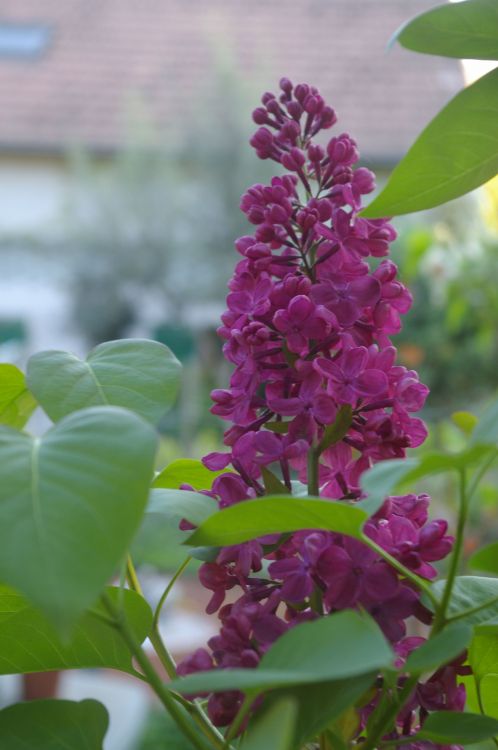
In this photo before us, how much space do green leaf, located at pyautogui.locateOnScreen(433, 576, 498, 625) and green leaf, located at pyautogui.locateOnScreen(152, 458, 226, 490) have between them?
9 centimetres

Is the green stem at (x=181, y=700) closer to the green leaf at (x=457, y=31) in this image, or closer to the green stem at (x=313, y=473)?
the green stem at (x=313, y=473)

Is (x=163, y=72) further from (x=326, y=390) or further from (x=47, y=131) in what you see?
(x=326, y=390)

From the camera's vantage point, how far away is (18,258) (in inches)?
378

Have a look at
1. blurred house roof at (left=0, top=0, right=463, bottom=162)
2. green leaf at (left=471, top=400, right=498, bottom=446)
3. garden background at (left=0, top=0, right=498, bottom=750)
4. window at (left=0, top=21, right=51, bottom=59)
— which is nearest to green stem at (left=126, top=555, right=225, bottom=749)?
green leaf at (left=471, top=400, right=498, bottom=446)

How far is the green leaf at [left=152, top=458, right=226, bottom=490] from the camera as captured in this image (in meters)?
0.34

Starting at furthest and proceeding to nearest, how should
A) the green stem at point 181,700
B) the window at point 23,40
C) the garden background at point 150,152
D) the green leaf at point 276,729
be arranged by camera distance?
the window at point 23,40
the garden background at point 150,152
the green stem at point 181,700
the green leaf at point 276,729

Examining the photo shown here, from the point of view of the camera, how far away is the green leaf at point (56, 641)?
0.29 metres

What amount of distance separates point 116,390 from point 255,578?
71 mm

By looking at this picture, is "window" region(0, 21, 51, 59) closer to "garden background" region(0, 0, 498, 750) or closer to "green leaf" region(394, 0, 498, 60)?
"garden background" region(0, 0, 498, 750)

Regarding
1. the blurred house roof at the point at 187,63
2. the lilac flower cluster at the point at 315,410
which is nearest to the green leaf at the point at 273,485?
the lilac flower cluster at the point at 315,410

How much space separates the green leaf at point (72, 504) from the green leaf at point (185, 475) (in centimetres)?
11

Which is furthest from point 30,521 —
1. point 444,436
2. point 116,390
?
point 444,436

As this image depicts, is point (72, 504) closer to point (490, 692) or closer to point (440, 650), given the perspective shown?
point (440, 650)

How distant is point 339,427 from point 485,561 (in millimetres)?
61
